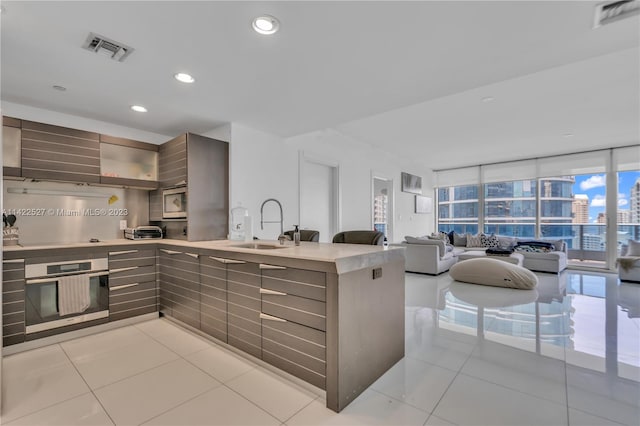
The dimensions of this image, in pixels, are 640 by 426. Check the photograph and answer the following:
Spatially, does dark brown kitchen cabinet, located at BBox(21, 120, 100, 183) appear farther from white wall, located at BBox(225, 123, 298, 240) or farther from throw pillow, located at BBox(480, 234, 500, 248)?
throw pillow, located at BBox(480, 234, 500, 248)

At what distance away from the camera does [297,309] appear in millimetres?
1832

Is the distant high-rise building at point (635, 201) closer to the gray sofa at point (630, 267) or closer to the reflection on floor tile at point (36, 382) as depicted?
the gray sofa at point (630, 267)

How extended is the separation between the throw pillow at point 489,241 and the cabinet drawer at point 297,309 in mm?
6751

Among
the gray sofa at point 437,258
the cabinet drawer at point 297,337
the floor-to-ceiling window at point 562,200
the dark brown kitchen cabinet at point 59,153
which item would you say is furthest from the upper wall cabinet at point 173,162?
the floor-to-ceiling window at point 562,200

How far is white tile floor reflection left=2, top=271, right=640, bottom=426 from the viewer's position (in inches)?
62.9

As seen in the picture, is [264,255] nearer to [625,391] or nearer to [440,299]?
[625,391]

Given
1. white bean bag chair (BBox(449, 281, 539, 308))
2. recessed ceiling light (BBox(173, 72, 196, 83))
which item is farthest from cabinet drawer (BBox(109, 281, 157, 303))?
white bean bag chair (BBox(449, 281, 539, 308))

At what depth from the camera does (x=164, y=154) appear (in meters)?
3.67

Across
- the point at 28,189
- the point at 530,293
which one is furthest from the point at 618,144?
the point at 28,189

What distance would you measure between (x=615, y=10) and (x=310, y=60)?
1941 millimetres

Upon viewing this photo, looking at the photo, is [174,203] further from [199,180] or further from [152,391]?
[152,391]

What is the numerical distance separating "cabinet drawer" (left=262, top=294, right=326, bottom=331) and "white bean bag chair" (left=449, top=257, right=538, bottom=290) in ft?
13.2

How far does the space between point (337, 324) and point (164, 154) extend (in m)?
3.28

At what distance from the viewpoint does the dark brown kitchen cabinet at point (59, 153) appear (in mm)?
2799
